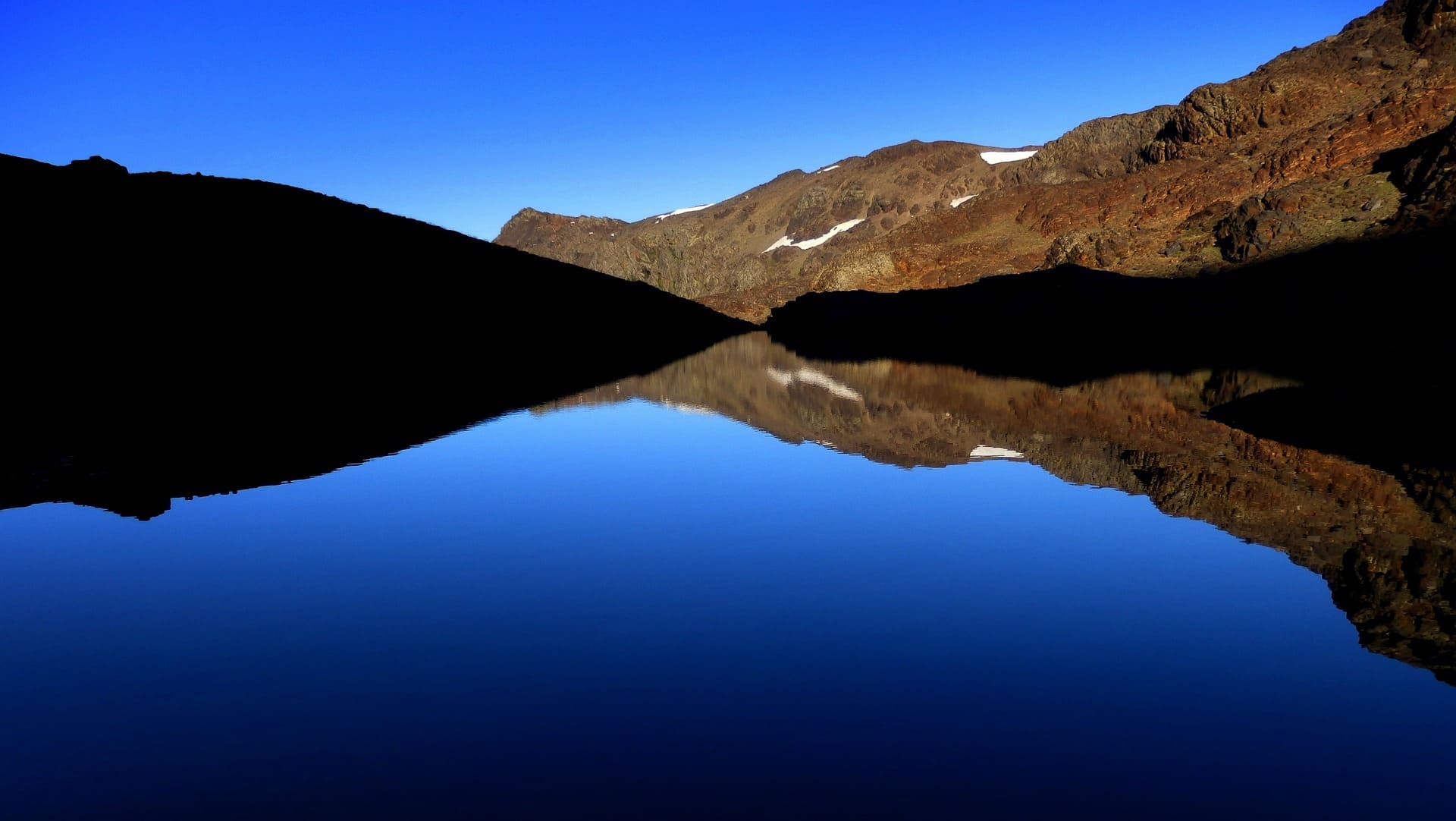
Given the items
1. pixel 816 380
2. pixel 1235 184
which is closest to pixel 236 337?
pixel 816 380

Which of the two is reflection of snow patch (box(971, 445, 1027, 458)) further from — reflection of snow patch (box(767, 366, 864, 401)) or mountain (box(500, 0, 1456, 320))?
mountain (box(500, 0, 1456, 320))

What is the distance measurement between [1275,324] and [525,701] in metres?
51.6

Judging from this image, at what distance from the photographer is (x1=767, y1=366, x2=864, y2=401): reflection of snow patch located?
31938mm

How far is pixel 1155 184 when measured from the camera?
91.5m

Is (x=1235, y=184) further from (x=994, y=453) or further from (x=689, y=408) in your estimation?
(x=994, y=453)

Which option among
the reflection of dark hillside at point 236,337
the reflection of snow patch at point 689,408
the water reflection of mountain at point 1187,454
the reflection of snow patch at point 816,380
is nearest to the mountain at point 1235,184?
the reflection of snow patch at point 816,380

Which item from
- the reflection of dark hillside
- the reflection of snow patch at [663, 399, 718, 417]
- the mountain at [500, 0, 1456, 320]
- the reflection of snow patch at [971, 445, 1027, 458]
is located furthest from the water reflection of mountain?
the mountain at [500, 0, 1456, 320]

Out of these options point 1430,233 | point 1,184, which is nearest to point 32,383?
point 1,184

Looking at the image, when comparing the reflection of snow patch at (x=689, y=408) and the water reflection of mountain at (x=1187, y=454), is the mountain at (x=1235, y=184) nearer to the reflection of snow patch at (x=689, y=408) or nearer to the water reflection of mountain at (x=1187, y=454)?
the water reflection of mountain at (x=1187, y=454)

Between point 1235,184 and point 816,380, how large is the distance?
62630mm

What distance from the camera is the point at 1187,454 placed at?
1688 centimetres

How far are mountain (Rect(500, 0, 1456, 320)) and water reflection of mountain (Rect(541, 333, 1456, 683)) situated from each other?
37.0m

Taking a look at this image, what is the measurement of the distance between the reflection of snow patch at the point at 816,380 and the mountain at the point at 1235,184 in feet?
120

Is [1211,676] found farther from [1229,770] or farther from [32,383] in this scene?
[32,383]
